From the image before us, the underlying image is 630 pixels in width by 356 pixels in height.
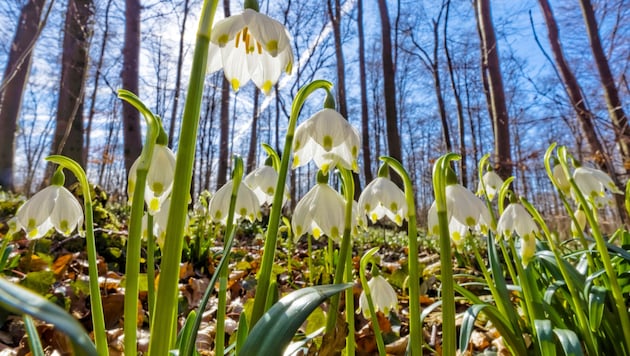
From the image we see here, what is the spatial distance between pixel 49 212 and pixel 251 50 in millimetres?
633

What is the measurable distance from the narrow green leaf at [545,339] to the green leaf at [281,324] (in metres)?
0.79

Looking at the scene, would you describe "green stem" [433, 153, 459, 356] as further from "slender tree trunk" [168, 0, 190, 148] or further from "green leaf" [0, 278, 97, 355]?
"slender tree trunk" [168, 0, 190, 148]

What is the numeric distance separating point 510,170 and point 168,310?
5.53 meters

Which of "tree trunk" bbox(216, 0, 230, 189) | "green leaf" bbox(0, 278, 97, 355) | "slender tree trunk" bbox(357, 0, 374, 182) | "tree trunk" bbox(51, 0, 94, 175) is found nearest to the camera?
"green leaf" bbox(0, 278, 97, 355)

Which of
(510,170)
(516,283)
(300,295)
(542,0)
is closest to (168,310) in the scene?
(300,295)

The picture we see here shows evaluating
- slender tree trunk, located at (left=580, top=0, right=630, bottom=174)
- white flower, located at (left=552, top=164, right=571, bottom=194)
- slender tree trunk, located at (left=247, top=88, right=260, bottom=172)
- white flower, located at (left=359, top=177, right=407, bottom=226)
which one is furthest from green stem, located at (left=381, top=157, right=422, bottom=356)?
slender tree trunk, located at (left=247, top=88, right=260, bottom=172)

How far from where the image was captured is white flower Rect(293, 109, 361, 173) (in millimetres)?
856

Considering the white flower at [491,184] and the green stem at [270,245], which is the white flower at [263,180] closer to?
the green stem at [270,245]

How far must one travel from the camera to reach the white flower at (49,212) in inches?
36.3

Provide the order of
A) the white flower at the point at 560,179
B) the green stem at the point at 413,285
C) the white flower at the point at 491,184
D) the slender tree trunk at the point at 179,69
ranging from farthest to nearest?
the slender tree trunk at the point at 179,69 → the white flower at the point at 491,184 → the white flower at the point at 560,179 → the green stem at the point at 413,285

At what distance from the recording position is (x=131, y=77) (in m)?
7.52

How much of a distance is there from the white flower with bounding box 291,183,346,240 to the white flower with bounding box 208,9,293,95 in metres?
0.28

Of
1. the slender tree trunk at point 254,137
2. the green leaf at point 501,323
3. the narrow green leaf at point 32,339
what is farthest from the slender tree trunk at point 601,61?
the slender tree trunk at point 254,137

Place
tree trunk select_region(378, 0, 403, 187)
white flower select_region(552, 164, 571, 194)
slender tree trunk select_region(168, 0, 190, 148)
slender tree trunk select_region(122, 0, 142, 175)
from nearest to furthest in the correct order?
white flower select_region(552, 164, 571, 194)
slender tree trunk select_region(122, 0, 142, 175)
tree trunk select_region(378, 0, 403, 187)
slender tree trunk select_region(168, 0, 190, 148)
